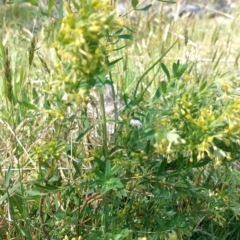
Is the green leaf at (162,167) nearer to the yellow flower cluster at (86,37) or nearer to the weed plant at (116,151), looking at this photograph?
the weed plant at (116,151)

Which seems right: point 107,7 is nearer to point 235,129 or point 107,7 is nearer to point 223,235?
point 235,129

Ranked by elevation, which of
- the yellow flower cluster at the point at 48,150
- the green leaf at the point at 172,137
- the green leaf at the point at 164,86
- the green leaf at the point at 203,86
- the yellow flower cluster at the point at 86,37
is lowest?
the yellow flower cluster at the point at 48,150

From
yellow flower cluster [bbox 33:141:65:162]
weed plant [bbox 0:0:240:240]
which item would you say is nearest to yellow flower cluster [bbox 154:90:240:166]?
weed plant [bbox 0:0:240:240]

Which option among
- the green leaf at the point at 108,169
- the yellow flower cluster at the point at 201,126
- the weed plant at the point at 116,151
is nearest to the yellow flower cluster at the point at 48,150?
the weed plant at the point at 116,151

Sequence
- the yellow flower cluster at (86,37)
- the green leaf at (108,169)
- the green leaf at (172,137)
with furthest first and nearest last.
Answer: the green leaf at (108,169), the green leaf at (172,137), the yellow flower cluster at (86,37)

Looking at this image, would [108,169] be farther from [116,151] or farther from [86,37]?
[86,37]

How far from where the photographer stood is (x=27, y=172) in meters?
1.51

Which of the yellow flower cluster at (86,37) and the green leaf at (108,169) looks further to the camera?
the green leaf at (108,169)

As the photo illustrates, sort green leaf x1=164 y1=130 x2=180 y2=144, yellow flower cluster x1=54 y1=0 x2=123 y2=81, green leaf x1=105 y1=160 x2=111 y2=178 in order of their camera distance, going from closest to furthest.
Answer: yellow flower cluster x1=54 y1=0 x2=123 y2=81 → green leaf x1=164 y1=130 x2=180 y2=144 → green leaf x1=105 y1=160 x2=111 y2=178

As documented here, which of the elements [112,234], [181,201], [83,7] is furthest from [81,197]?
[83,7]

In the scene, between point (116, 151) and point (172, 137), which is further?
point (116, 151)

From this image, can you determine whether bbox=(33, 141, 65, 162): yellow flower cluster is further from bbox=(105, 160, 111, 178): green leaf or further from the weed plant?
bbox=(105, 160, 111, 178): green leaf

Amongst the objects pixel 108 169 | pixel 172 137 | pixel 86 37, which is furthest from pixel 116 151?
pixel 86 37

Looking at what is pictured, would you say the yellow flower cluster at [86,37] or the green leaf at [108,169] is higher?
the yellow flower cluster at [86,37]
